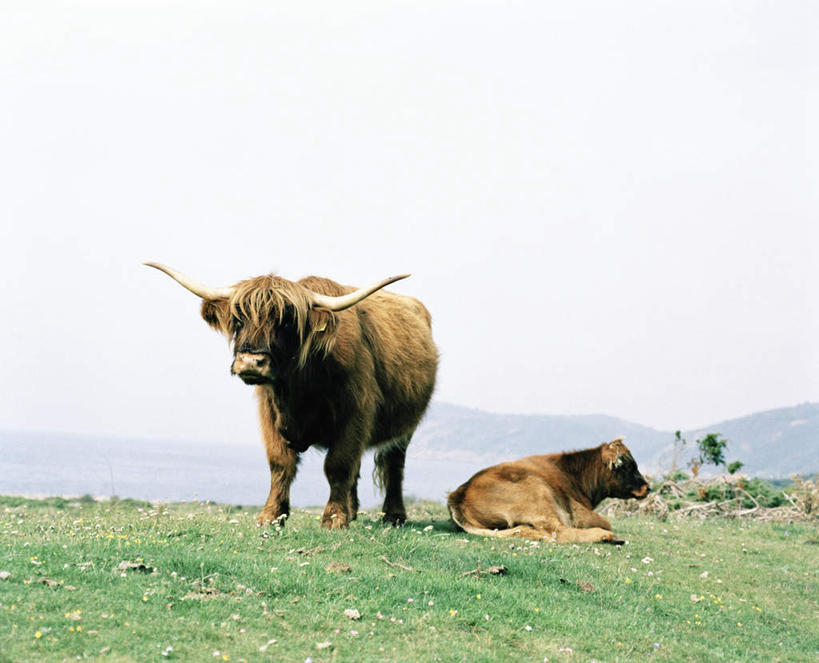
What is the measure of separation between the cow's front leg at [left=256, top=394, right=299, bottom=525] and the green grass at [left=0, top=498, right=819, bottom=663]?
0.30m

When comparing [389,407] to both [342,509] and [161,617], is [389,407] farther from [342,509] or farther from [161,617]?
[161,617]

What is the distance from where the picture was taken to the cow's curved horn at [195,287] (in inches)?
374

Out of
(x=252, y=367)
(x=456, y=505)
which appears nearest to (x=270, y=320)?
(x=252, y=367)

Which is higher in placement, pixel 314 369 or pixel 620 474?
pixel 314 369

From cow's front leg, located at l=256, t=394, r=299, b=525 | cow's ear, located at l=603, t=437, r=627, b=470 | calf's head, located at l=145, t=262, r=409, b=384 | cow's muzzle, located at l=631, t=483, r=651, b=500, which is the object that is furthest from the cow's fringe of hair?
cow's muzzle, located at l=631, t=483, r=651, b=500

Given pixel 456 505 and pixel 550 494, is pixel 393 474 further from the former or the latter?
pixel 550 494

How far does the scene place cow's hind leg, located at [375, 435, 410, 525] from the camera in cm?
1234

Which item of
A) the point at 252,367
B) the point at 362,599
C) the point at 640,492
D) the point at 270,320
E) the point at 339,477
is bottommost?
the point at 362,599

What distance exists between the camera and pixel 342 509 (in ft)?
32.6

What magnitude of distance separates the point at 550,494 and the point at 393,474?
2447 millimetres

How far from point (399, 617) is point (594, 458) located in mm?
6557

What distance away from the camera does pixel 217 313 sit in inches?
375

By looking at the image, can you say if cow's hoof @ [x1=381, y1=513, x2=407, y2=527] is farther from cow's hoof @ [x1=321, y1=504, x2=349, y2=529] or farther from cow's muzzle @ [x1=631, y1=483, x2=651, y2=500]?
cow's muzzle @ [x1=631, y1=483, x2=651, y2=500]

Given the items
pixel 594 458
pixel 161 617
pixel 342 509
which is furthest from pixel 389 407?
pixel 161 617
